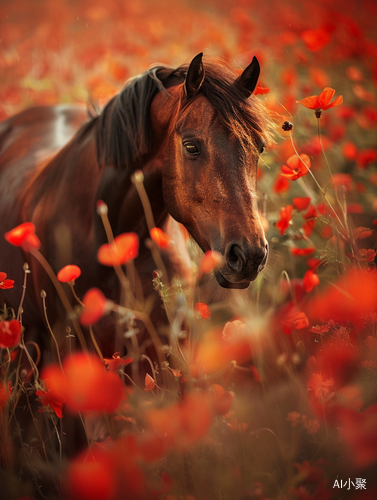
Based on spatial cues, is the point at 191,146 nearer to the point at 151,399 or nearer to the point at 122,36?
the point at 151,399

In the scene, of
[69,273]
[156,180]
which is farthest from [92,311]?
[156,180]

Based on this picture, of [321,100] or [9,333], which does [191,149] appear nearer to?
[321,100]

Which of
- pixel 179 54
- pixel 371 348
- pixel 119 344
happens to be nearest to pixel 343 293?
pixel 371 348

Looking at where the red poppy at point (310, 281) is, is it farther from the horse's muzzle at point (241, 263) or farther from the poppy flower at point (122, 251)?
the poppy flower at point (122, 251)

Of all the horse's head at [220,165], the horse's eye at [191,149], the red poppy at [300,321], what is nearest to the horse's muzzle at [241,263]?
the horse's head at [220,165]

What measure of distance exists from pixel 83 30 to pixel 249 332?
5.01 metres

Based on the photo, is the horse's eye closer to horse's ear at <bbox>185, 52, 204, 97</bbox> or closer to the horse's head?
the horse's head

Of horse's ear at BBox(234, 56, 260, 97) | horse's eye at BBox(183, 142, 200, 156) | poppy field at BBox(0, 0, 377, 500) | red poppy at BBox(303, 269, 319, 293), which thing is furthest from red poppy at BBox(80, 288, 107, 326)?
horse's ear at BBox(234, 56, 260, 97)

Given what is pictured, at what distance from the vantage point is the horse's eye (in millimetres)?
1510

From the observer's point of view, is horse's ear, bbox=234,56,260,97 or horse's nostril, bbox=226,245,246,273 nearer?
horse's nostril, bbox=226,245,246,273

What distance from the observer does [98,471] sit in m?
1.26

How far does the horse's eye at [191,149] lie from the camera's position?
151 cm

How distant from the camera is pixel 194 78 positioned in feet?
5.09

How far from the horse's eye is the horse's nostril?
0.35m
